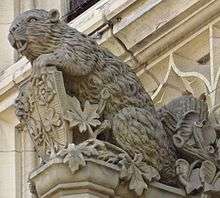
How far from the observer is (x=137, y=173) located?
435cm

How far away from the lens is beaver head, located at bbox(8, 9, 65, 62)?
4.54 metres

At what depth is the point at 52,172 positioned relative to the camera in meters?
4.25

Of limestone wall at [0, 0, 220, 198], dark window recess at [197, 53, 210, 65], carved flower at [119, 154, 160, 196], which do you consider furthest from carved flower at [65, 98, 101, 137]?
dark window recess at [197, 53, 210, 65]

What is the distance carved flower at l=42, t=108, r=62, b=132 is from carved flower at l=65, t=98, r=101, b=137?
3 centimetres

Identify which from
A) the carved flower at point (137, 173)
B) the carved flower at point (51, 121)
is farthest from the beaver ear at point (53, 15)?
the carved flower at point (137, 173)

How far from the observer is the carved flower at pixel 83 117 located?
4363mm

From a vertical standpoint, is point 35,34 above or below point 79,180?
above

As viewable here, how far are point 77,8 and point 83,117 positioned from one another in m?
2.01

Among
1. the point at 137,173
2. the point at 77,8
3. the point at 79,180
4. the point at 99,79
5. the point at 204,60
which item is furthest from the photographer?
the point at 77,8

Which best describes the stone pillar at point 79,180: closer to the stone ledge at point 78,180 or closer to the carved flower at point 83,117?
the stone ledge at point 78,180

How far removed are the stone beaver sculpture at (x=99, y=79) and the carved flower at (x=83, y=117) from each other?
54mm

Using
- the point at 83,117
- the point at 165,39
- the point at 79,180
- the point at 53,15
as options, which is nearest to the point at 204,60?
the point at 165,39

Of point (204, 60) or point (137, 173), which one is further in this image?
point (204, 60)

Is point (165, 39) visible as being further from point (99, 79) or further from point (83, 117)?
point (83, 117)
